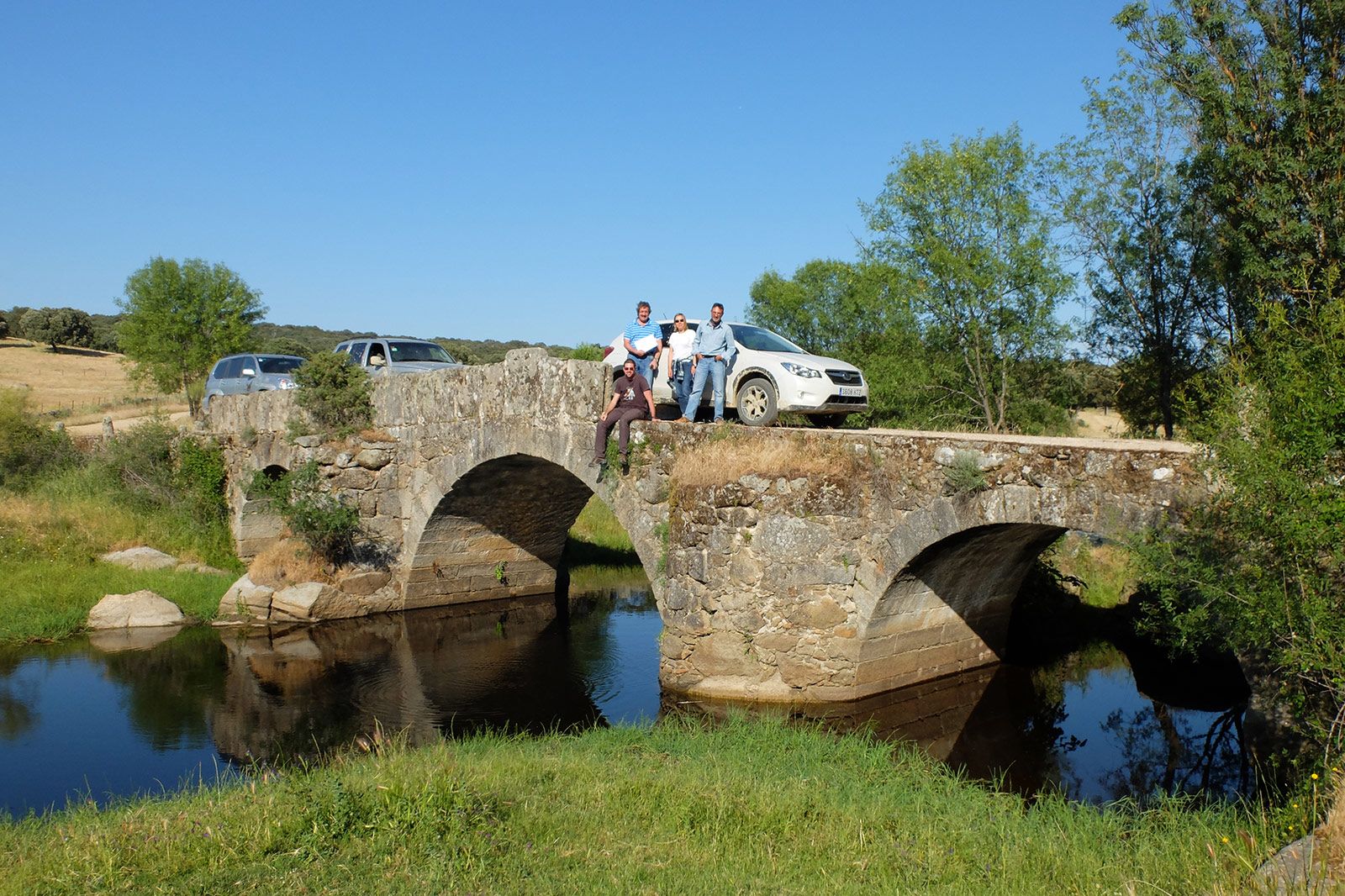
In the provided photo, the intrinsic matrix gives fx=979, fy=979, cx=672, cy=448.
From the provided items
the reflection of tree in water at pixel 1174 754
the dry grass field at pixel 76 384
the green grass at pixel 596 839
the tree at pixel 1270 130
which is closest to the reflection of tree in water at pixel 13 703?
the green grass at pixel 596 839

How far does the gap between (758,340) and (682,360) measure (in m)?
1.01

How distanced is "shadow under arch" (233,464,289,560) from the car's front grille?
12236 millimetres

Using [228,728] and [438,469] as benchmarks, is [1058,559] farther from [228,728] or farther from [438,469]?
[228,728]

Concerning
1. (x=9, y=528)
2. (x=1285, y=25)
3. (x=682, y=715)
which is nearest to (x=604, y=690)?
(x=682, y=715)

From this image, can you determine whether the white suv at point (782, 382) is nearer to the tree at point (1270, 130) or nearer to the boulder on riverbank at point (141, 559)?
the tree at point (1270, 130)

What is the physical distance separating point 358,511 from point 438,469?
2.01 metres

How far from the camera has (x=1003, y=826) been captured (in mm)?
6484

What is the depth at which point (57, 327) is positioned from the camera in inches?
2287

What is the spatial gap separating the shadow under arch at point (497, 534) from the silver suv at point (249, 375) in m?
6.01

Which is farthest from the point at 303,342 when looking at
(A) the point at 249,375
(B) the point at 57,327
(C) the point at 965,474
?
(C) the point at 965,474

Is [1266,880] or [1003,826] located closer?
[1266,880]

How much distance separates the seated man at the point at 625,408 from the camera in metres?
12.0

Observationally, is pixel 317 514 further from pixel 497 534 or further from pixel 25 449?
pixel 25 449

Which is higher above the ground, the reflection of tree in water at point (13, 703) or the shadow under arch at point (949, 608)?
the shadow under arch at point (949, 608)
